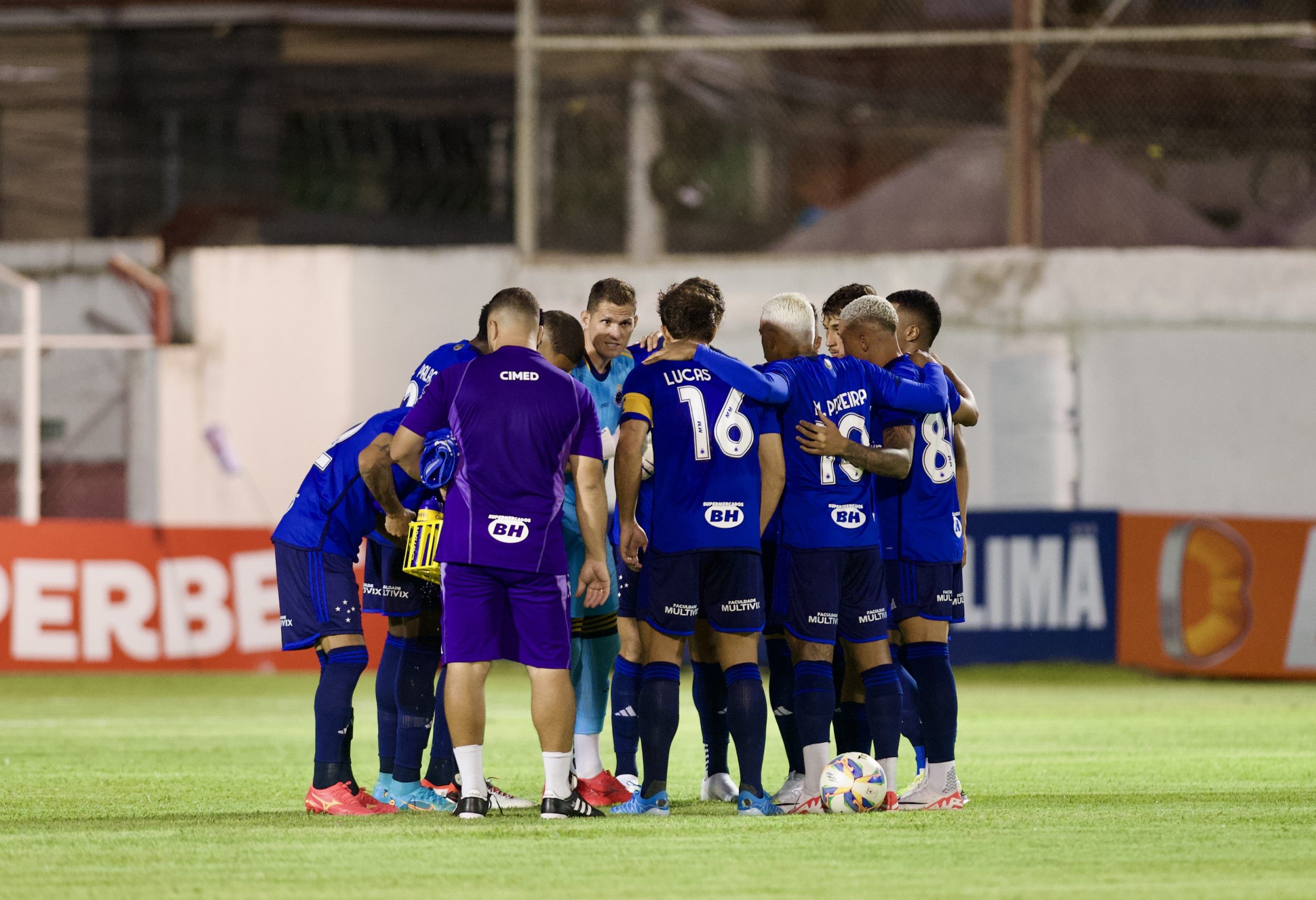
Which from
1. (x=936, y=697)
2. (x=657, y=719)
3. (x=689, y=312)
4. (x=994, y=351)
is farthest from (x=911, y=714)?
(x=994, y=351)

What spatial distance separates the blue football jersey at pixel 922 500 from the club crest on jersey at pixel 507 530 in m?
1.75

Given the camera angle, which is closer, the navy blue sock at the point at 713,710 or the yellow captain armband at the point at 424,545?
the yellow captain armband at the point at 424,545

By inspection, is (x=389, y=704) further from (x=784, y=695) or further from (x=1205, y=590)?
(x=1205, y=590)

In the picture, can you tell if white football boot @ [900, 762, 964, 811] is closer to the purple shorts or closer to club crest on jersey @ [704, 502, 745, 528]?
club crest on jersey @ [704, 502, 745, 528]

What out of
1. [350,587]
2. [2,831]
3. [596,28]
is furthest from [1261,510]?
[2,831]

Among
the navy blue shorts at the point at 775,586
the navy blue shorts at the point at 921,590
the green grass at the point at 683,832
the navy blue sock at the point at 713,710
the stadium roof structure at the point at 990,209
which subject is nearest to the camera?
the green grass at the point at 683,832

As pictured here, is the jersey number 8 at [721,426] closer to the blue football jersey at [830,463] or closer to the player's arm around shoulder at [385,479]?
the blue football jersey at [830,463]

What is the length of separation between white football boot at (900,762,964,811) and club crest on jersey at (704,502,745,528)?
53.8 inches

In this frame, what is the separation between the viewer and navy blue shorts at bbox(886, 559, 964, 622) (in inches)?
321

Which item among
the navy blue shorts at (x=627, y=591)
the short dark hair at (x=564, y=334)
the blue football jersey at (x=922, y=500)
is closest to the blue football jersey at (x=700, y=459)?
the short dark hair at (x=564, y=334)

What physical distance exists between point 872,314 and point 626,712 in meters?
2.08

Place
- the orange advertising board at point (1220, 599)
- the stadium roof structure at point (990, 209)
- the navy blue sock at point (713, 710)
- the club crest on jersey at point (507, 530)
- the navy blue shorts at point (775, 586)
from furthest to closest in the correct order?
1. the stadium roof structure at point (990, 209)
2. the orange advertising board at point (1220, 599)
3. the navy blue sock at point (713, 710)
4. the navy blue shorts at point (775, 586)
5. the club crest on jersey at point (507, 530)

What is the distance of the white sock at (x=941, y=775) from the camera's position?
26.0 feet

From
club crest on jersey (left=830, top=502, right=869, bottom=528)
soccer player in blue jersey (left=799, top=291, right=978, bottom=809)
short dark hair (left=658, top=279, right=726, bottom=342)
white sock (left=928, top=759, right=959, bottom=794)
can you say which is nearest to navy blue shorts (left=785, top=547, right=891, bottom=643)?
club crest on jersey (left=830, top=502, right=869, bottom=528)
